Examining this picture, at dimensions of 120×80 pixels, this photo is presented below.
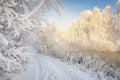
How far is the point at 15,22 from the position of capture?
2602 mm

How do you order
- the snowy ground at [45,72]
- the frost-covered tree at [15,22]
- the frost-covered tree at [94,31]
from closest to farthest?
the frost-covered tree at [15,22] → the snowy ground at [45,72] → the frost-covered tree at [94,31]

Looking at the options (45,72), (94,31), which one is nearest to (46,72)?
(45,72)

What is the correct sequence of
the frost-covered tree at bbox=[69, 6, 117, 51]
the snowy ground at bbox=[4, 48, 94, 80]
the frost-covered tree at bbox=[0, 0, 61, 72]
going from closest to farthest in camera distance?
1. the frost-covered tree at bbox=[0, 0, 61, 72]
2. the snowy ground at bbox=[4, 48, 94, 80]
3. the frost-covered tree at bbox=[69, 6, 117, 51]

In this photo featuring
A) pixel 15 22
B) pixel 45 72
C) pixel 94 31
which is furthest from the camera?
pixel 94 31

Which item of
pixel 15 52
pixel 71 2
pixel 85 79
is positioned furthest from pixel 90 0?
pixel 15 52

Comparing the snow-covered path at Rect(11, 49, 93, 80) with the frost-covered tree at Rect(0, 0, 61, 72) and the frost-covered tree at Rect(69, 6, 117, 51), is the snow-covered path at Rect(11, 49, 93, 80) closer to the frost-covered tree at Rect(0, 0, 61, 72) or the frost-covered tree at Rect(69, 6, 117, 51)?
the frost-covered tree at Rect(0, 0, 61, 72)

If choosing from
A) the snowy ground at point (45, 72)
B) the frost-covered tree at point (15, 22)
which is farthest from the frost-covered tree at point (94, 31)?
the frost-covered tree at point (15, 22)

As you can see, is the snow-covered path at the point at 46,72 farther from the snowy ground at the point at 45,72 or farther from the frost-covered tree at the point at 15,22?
the frost-covered tree at the point at 15,22

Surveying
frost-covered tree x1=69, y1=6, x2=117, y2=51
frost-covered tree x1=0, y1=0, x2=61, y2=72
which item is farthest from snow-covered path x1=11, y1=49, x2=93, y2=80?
frost-covered tree x1=69, y1=6, x2=117, y2=51

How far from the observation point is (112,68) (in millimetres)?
4309

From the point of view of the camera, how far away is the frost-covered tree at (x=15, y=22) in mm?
2412

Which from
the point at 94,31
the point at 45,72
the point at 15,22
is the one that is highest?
the point at 94,31

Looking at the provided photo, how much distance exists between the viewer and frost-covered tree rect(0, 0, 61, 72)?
7.91ft

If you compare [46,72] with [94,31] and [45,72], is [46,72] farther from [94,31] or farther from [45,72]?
[94,31]
